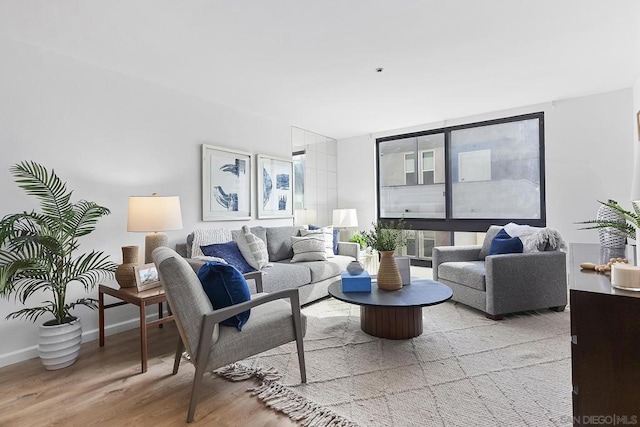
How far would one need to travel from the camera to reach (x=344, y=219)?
17.1ft

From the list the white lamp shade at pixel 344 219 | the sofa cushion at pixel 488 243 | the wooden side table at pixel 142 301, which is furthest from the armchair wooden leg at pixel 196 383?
the white lamp shade at pixel 344 219

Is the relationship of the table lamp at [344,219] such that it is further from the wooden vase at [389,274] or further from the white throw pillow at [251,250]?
the wooden vase at [389,274]

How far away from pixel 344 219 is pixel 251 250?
2.31 metres

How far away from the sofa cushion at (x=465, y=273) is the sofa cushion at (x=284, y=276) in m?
1.51

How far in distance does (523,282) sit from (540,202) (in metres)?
1.79

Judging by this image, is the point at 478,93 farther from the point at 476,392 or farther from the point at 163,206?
the point at 163,206

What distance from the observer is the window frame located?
418 cm

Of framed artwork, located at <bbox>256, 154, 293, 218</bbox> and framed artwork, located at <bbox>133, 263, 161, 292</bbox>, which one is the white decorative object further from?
framed artwork, located at <bbox>256, 154, 293, 218</bbox>

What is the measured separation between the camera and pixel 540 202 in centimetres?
421

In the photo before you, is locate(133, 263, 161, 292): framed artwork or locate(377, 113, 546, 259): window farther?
locate(377, 113, 546, 259): window

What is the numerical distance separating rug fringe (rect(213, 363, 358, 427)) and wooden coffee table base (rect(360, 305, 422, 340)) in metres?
0.91

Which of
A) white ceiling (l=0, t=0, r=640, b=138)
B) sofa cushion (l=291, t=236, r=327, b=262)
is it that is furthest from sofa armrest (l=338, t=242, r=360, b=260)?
white ceiling (l=0, t=0, r=640, b=138)

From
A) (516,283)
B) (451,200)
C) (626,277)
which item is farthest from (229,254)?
(451,200)

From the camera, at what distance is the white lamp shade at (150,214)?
8.73 ft
